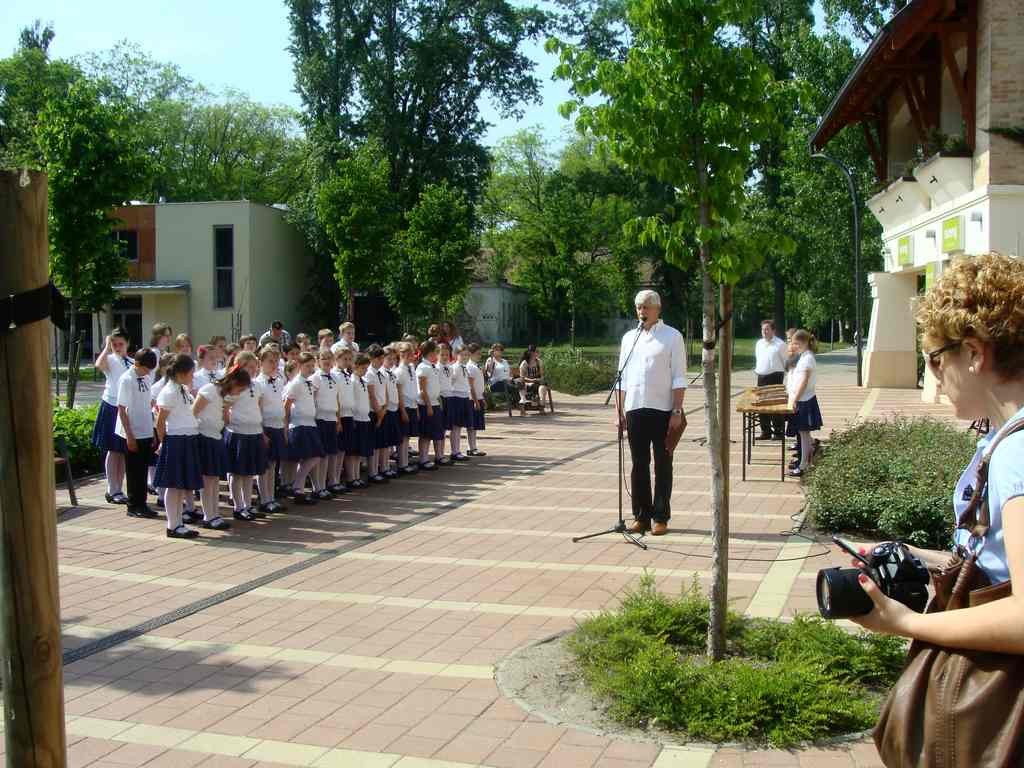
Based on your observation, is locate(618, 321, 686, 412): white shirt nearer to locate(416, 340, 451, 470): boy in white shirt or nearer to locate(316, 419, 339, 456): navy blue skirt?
locate(316, 419, 339, 456): navy blue skirt

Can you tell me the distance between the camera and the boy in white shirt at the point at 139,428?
1055 centimetres

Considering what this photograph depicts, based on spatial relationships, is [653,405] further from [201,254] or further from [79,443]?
[201,254]

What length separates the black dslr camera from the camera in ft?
7.47

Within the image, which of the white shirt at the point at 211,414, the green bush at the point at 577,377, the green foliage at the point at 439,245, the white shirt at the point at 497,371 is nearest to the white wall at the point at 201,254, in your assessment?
the green bush at the point at 577,377

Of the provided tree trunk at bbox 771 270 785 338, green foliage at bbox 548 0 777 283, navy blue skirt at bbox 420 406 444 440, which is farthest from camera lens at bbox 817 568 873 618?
tree trunk at bbox 771 270 785 338

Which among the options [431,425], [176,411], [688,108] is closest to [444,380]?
[431,425]

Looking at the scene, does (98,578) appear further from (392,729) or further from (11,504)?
(11,504)

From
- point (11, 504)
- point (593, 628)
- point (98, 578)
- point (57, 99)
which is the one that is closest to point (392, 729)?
point (593, 628)

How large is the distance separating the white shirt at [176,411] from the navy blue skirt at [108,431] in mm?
1647

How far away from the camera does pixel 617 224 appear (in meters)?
54.0

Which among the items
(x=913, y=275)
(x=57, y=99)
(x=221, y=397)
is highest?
(x=57, y=99)

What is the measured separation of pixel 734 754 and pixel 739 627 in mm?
1421

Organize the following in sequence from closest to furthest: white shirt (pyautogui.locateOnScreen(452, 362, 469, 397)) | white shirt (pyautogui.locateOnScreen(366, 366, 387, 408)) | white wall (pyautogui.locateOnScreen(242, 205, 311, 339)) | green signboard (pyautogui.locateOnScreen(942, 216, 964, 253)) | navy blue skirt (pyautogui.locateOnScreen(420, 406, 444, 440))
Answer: white shirt (pyautogui.locateOnScreen(366, 366, 387, 408))
navy blue skirt (pyautogui.locateOnScreen(420, 406, 444, 440))
white shirt (pyautogui.locateOnScreen(452, 362, 469, 397))
green signboard (pyautogui.locateOnScreen(942, 216, 964, 253))
white wall (pyautogui.locateOnScreen(242, 205, 311, 339))

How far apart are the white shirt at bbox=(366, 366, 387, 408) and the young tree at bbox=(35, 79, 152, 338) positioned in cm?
615
